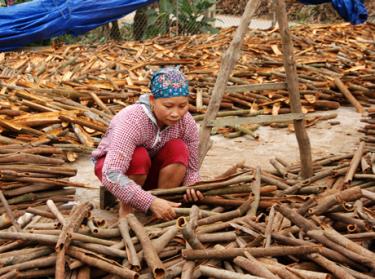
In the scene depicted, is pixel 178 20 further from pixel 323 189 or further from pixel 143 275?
pixel 143 275

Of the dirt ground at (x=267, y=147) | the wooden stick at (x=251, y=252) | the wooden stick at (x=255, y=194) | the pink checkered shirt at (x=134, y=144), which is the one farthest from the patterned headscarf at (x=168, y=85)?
the dirt ground at (x=267, y=147)

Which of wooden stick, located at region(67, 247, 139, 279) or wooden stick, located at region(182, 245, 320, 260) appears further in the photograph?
wooden stick, located at region(182, 245, 320, 260)

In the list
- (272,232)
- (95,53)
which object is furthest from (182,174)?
(95,53)

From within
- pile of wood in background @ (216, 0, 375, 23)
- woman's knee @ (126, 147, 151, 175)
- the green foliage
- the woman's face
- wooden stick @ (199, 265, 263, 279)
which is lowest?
pile of wood in background @ (216, 0, 375, 23)

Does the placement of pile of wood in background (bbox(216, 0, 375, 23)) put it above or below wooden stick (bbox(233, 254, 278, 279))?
below

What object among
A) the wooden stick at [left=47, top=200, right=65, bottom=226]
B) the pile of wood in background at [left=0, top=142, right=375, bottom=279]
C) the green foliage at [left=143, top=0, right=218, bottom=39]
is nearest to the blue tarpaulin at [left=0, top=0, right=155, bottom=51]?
the green foliage at [left=143, top=0, right=218, bottom=39]

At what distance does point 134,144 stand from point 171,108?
289 millimetres

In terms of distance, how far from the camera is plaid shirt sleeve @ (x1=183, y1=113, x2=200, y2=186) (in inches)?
136

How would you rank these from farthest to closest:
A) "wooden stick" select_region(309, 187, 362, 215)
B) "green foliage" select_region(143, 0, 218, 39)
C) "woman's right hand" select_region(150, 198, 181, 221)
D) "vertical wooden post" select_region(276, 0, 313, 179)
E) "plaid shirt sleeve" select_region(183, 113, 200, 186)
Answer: "green foliage" select_region(143, 0, 218, 39), "vertical wooden post" select_region(276, 0, 313, 179), "plaid shirt sleeve" select_region(183, 113, 200, 186), "woman's right hand" select_region(150, 198, 181, 221), "wooden stick" select_region(309, 187, 362, 215)

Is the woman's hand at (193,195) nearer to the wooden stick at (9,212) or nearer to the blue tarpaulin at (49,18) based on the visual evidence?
the wooden stick at (9,212)

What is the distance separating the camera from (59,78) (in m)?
7.55

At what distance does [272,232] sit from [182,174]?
823 mm

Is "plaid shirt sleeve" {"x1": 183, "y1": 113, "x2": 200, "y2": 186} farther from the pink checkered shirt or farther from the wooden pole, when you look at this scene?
the wooden pole

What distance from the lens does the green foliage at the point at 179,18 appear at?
12039 millimetres
